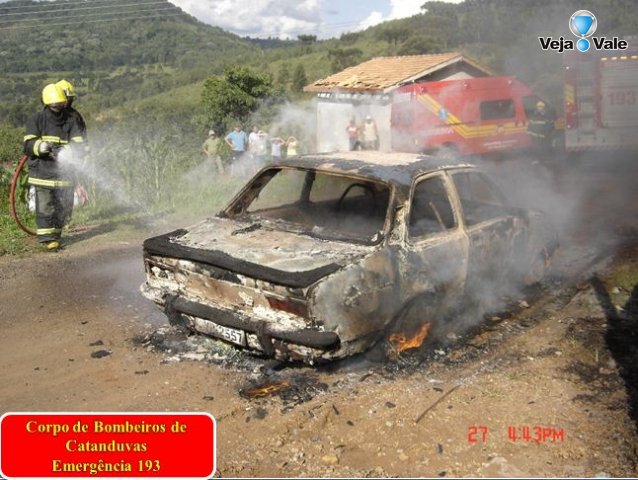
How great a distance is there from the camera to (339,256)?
427 cm

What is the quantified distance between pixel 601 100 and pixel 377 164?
12175 mm

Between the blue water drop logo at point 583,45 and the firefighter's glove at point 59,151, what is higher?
the blue water drop logo at point 583,45

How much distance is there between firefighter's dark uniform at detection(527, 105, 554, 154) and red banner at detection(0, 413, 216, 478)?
15.9 m

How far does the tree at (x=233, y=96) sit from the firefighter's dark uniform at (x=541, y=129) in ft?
89.8

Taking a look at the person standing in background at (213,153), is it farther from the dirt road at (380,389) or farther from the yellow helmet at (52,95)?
the dirt road at (380,389)

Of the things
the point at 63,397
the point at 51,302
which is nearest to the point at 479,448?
the point at 63,397

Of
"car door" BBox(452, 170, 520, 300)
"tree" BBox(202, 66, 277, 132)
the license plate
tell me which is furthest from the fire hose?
"tree" BBox(202, 66, 277, 132)

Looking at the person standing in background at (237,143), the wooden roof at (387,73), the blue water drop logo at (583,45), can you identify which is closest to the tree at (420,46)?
the wooden roof at (387,73)

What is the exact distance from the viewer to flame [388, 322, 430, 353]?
15.0ft

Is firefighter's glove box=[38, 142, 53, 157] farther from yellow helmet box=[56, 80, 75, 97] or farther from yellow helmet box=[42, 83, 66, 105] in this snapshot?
yellow helmet box=[56, 80, 75, 97]

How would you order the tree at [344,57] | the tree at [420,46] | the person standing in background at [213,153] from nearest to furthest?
the person standing in background at [213,153]
the tree at [420,46]
the tree at [344,57]

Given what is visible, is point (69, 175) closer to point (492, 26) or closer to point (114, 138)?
point (114, 138)

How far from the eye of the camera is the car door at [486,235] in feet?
17.3

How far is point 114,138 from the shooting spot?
12438mm
